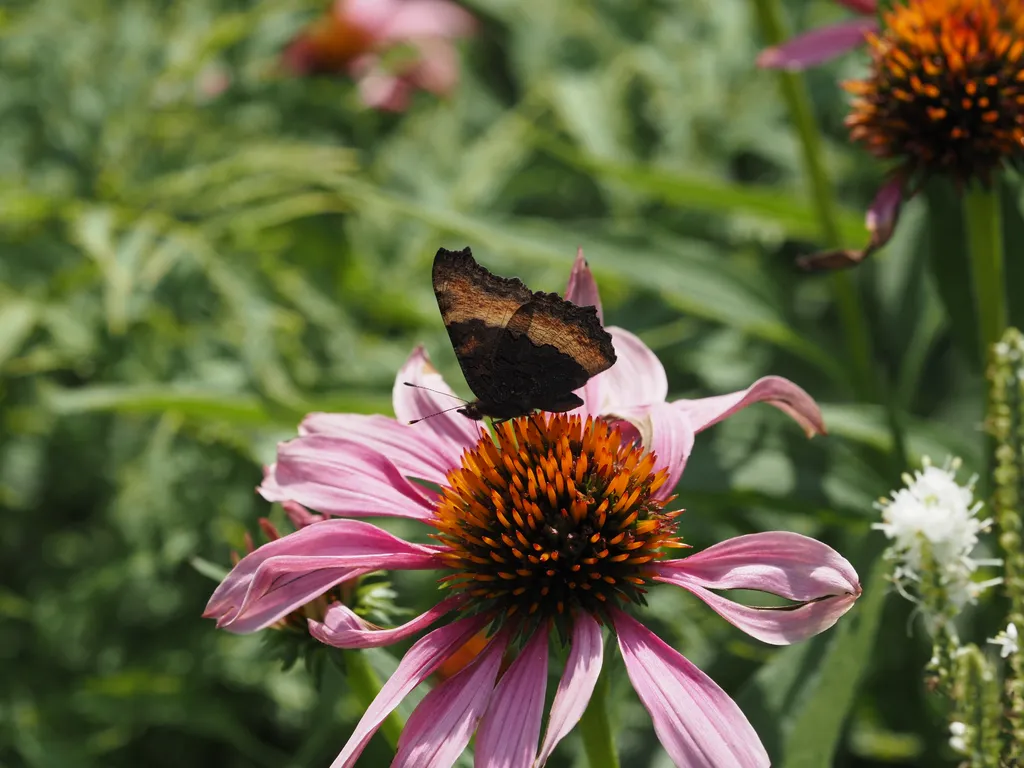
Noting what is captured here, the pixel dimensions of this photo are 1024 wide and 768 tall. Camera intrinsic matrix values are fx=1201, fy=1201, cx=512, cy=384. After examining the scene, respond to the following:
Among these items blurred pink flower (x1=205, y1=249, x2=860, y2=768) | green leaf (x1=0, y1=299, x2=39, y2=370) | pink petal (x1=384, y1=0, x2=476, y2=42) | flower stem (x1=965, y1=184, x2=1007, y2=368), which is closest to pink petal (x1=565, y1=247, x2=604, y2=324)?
blurred pink flower (x1=205, y1=249, x2=860, y2=768)

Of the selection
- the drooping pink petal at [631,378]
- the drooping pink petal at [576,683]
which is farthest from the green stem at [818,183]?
the drooping pink petal at [576,683]

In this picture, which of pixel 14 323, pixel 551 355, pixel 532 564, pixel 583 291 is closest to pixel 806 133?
pixel 583 291

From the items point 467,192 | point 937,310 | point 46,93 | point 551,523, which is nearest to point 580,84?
point 467,192

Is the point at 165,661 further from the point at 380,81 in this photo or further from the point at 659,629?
the point at 380,81

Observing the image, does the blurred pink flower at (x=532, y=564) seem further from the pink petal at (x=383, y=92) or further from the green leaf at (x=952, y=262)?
the pink petal at (x=383, y=92)

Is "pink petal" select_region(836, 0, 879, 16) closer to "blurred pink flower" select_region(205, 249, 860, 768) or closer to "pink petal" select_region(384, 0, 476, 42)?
"blurred pink flower" select_region(205, 249, 860, 768)
